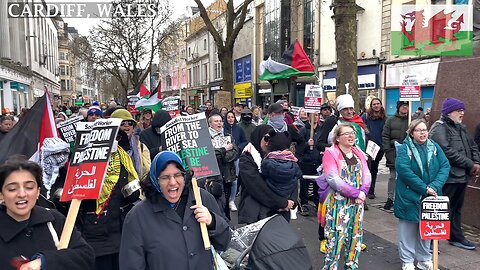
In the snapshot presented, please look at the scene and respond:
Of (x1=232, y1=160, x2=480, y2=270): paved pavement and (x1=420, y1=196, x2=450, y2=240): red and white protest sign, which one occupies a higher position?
(x1=420, y1=196, x2=450, y2=240): red and white protest sign

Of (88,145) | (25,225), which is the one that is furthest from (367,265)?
(25,225)

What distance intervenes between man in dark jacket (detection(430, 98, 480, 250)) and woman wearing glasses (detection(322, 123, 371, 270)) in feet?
5.51

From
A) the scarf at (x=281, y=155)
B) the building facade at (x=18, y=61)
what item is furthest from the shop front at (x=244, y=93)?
the scarf at (x=281, y=155)

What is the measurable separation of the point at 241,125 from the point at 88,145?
6.14m

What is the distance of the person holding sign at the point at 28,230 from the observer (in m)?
2.24

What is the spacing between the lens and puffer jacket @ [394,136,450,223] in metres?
4.92

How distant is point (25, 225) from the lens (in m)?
2.32

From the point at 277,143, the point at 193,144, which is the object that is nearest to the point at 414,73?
the point at 277,143

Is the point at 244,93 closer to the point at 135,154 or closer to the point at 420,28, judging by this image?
the point at 420,28

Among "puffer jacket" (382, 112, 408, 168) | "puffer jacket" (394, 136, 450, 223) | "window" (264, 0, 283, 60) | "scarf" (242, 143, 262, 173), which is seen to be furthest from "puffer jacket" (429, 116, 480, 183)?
"window" (264, 0, 283, 60)

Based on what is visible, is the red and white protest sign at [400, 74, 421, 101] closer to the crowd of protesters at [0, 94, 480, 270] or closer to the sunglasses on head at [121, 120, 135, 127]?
the crowd of protesters at [0, 94, 480, 270]

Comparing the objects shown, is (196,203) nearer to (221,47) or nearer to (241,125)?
(241,125)

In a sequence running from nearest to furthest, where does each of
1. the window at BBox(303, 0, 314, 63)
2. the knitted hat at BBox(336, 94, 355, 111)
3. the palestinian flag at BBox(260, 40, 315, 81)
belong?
the knitted hat at BBox(336, 94, 355, 111) → the palestinian flag at BBox(260, 40, 315, 81) → the window at BBox(303, 0, 314, 63)

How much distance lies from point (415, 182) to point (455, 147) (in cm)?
128
